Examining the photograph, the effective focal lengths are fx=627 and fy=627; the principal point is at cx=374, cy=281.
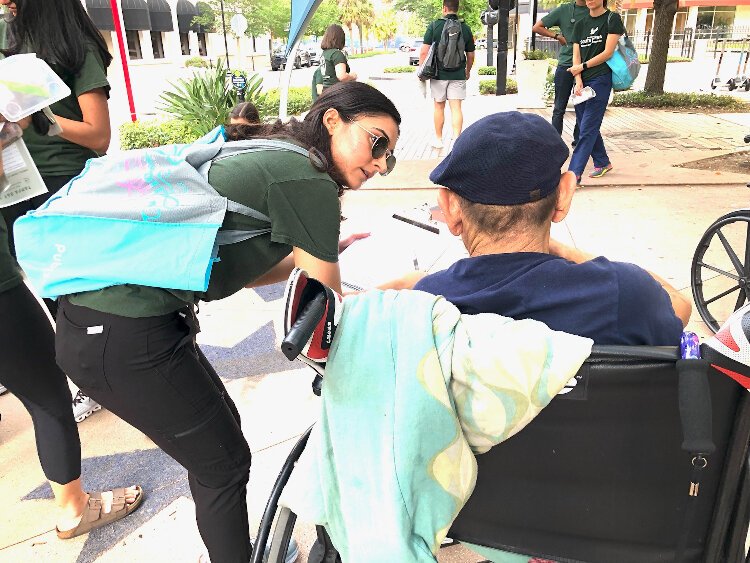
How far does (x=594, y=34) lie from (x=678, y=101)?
7774 millimetres

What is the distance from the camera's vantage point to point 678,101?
12.8 metres

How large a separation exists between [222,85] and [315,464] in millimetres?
7288

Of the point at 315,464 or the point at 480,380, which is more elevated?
the point at 480,380

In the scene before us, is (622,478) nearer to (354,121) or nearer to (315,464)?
(315,464)

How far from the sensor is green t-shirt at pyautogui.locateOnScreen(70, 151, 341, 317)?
1510mm

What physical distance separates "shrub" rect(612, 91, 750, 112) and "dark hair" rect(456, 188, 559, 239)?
12889mm

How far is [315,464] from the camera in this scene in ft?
4.13

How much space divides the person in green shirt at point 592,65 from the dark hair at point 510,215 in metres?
5.34

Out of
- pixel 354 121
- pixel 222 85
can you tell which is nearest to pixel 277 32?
pixel 222 85

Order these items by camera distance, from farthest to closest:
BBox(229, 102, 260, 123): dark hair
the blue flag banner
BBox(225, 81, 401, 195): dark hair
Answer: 1. the blue flag banner
2. BBox(229, 102, 260, 123): dark hair
3. BBox(225, 81, 401, 195): dark hair

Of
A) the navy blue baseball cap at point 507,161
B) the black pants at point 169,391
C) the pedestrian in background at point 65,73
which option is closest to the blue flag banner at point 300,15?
the pedestrian in background at point 65,73

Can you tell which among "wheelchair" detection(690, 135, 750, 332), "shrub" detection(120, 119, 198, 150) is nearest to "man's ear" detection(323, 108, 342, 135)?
"wheelchair" detection(690, 135, 750, 332)

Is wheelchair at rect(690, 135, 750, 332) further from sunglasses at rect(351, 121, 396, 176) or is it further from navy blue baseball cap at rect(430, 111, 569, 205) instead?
navy blue baseball cap at rect(430, 111, 569, 205)

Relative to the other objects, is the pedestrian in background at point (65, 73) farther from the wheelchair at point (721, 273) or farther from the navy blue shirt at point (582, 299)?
the wheelchair at point (721, 273)
